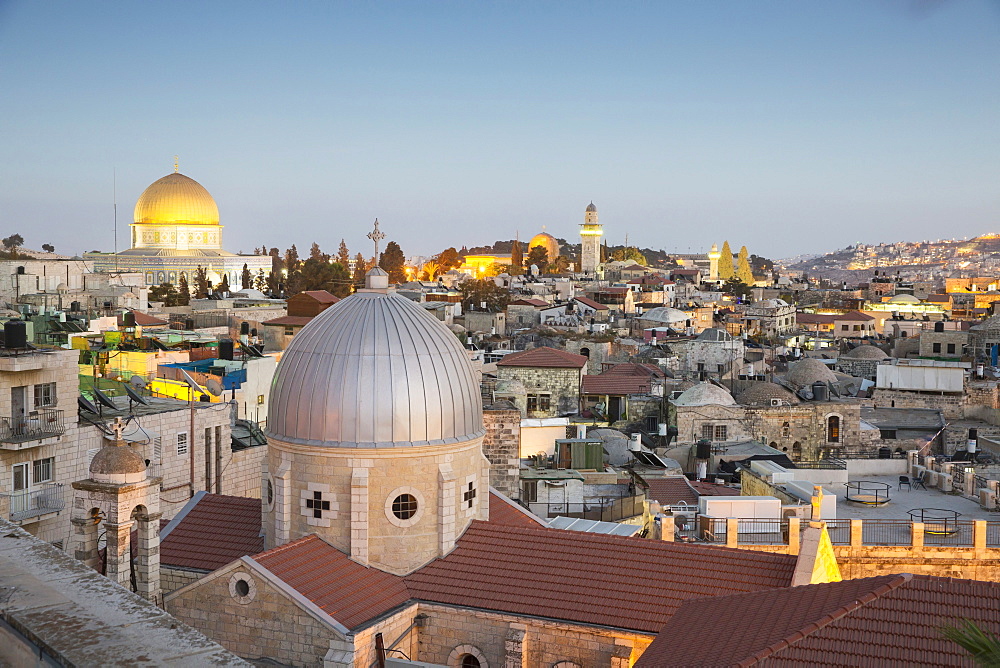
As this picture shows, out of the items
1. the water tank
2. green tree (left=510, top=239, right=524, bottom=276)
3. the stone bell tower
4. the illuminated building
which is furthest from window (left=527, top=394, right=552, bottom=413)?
green tree (left=510, top=239, right=524, bottom=276)

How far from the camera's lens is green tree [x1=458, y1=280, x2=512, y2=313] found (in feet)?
268

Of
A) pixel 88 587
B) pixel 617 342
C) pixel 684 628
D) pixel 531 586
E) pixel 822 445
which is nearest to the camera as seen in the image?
pixel 88 587

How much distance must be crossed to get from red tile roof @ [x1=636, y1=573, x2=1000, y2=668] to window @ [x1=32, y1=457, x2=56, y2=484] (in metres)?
16.0

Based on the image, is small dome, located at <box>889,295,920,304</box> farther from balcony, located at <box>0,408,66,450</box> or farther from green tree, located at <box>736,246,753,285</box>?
balcony, located at <box>0,408,66,450</box>

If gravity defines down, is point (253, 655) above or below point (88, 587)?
below

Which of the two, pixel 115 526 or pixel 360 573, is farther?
pixel 360 573

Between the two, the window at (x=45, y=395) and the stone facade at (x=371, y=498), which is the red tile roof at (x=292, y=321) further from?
the stone facade at (x=371, y=498)

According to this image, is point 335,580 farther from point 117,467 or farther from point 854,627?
point 854,627

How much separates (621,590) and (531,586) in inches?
52.1

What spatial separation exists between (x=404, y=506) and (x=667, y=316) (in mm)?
58491

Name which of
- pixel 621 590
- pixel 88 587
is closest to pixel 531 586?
pixel 621 590

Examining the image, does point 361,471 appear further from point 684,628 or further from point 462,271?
point 462,271

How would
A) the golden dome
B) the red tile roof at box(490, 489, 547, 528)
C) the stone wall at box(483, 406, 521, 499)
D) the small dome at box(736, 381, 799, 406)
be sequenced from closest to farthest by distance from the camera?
the red tile roof at box(490, 489, 547, 528) → the stone wall at box(483, 406, 521, 499) → the small dome at box(736, 381, 799, 406) → the golden dome

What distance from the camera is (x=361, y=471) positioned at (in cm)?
1581
